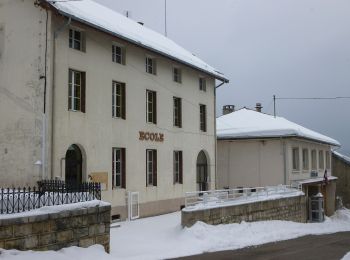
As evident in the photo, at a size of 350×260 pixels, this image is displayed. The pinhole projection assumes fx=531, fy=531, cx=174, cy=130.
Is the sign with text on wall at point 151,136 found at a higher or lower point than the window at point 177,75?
lower

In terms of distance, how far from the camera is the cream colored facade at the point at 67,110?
1798cm

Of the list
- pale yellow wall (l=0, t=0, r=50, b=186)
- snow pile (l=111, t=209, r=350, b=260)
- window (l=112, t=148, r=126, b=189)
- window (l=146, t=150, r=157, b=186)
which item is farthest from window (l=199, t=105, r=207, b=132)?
pale yellow wall (l=0, t=0, r=50, b=186)

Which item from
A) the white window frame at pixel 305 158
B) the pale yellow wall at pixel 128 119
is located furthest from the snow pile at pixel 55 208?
the white window frame at pixel 305 158

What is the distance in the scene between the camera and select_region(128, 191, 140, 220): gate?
2188cm

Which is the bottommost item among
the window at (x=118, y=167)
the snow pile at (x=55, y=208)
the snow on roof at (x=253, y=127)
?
the snow pile at (x=55, y=208)

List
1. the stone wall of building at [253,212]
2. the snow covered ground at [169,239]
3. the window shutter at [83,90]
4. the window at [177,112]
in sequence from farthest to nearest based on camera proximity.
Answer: the window at [177,112], the window shutter at [83,90], the stone wall of building at [253,212], the snow covered ground at [169,239]

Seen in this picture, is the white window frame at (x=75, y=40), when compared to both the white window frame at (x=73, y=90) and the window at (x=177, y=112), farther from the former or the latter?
the window at (x=177, y=112)

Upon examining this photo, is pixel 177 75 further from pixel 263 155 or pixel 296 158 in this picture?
pixel 296 158

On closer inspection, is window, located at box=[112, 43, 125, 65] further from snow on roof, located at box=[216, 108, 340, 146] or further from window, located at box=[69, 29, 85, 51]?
snow on roof, located at box=[216, 108, 340, 146]

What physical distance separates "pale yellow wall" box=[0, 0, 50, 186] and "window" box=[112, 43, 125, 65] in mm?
4261

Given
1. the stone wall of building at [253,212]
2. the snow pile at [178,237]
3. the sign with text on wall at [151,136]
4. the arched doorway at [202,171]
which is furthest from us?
the arched doorway at [202,171]

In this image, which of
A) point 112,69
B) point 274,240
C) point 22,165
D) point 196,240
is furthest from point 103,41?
point 274,240

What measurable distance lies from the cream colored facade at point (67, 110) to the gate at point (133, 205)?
0.21 metres

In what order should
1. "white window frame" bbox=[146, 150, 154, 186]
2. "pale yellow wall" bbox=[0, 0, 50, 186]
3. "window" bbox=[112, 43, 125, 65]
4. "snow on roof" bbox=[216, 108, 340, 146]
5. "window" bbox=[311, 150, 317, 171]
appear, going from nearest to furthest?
"pale yellow wall" bbox=[0, 0, 50, 186]
"window" bbox=[112, 43, 125, 65]
"white window frame" bbox=[146, 150, 154, 186]
"snow on roof" bbox=[216, 108, 340, 146]
"window" bbox=[311, 150, 317, 171]
